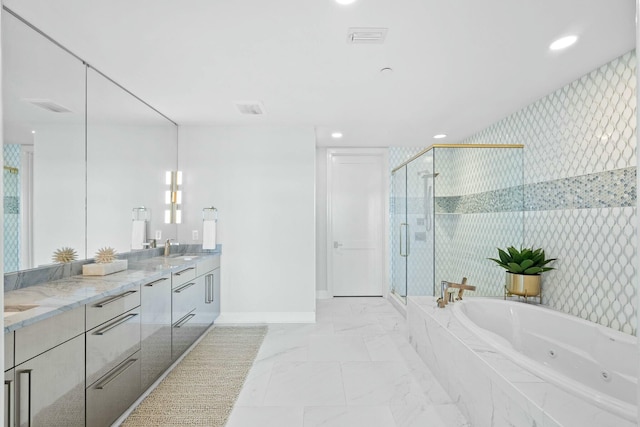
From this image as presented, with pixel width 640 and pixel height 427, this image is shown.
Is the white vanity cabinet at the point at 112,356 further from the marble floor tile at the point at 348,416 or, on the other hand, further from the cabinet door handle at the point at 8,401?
the marble floor tile at the point at 348,416

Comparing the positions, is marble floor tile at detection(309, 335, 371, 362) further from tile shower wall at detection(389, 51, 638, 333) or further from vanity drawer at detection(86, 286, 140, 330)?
vanity drawer at detection(86, 286, 140, 330)

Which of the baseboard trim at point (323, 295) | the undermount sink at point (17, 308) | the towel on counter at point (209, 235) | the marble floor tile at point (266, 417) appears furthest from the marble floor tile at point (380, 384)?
the baseboard trim at point (323, 295)

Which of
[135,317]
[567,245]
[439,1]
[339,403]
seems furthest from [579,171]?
[135,317]

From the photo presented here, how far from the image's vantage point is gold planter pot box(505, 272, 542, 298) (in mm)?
3055

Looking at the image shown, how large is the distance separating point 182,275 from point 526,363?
2555 millimetres

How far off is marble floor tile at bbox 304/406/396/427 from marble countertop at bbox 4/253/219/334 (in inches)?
53.5

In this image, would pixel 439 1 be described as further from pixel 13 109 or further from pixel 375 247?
pixel 375 247

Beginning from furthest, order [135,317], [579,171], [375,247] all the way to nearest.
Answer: [375,247] < [579,171] < [135,317]

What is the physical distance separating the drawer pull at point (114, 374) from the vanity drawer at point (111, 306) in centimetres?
31

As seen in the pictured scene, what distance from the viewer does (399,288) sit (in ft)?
16.0

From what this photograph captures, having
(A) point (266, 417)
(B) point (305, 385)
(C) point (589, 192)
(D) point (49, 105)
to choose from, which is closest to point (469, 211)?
(C) point (589, 192)

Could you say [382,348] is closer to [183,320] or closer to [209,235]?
[183,320]

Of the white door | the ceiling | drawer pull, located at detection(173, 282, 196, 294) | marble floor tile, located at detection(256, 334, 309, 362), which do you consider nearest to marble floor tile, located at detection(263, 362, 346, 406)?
marble floor tile, located at detection(256, 334, 309, 362)

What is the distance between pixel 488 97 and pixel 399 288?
264 cm
